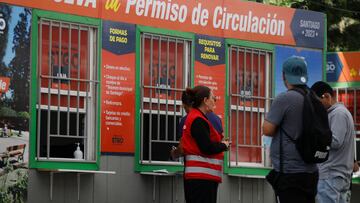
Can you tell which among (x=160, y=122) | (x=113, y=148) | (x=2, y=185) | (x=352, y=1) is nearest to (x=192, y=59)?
(x=160, y=122)

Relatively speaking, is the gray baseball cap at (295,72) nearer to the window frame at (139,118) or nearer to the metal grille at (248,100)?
the window frame at (139,118)

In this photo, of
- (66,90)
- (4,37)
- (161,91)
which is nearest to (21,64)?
(4,37)

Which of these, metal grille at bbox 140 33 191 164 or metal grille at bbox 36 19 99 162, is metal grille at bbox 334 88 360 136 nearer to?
metal grille at bbox 140 33 191 164

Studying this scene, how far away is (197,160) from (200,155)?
6 cm

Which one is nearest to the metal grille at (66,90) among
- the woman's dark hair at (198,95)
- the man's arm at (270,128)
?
the woman's dark hair at (198,95)

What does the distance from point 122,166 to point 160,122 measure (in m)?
0.89

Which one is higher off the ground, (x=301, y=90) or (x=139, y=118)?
(x=301, y=90)

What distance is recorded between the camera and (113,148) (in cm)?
1153

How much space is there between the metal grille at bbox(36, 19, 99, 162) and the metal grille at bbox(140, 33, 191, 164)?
2.60ft

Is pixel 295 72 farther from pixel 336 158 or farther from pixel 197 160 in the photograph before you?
pixel 336 158

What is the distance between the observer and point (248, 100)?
44.5 feet

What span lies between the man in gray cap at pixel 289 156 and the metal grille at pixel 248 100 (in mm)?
5425

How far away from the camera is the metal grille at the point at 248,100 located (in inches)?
523

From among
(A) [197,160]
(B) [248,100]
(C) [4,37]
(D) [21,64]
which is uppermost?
(C) [4,37]
